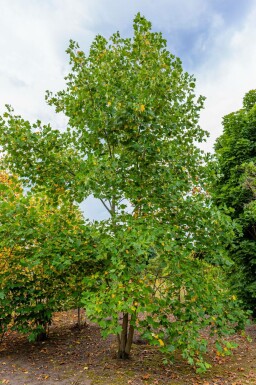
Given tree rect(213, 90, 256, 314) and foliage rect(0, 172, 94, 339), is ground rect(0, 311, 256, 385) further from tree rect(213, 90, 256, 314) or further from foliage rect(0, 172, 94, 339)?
tree rect(213, 90, 256, 314)

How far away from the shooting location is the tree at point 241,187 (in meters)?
10.4

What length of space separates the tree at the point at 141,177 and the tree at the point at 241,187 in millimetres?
4256

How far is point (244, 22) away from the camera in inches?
250

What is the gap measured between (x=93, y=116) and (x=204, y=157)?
2.38 m

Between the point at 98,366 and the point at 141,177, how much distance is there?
3.82 meters

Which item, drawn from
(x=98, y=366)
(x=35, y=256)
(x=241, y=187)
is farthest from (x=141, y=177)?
(x=241, y=187)

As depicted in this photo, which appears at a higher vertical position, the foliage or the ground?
the foliage

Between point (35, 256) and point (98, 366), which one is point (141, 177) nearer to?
point (35, 256)

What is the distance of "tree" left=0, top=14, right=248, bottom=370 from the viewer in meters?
4.94

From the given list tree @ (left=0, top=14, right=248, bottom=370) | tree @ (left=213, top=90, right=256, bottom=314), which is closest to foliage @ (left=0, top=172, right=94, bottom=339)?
tree @ (left=0, top=14, right=248, bottom=370)

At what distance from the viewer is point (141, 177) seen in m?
Result: 5.88

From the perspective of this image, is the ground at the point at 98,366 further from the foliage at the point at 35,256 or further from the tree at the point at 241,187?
the tree at the point at 241,187

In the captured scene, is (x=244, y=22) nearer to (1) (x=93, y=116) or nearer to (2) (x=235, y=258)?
(1) (x=93, y=116)

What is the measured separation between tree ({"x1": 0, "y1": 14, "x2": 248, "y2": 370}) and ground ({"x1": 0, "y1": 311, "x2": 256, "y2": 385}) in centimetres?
52
